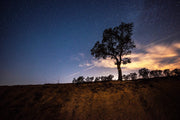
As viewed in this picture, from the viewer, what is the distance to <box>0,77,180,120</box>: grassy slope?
7781mm

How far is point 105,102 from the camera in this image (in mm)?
9164

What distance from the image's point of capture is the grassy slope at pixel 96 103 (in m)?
7.78

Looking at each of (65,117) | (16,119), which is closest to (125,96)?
(65,117)

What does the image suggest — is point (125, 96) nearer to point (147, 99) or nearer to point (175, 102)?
point (147, 99)

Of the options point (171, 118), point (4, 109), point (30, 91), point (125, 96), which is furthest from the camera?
point (30, 91)

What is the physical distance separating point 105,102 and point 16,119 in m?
8.50

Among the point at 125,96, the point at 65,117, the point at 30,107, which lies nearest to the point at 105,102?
the point at 125,96

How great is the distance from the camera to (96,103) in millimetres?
9180

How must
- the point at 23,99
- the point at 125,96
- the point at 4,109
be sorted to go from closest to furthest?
the point at 4,109
the point at 125,96
the point at 23,99

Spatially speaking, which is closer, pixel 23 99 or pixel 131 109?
pixel 131 109

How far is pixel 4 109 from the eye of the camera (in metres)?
9.08

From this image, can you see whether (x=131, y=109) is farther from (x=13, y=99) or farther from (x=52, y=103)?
(x=13, y=99)

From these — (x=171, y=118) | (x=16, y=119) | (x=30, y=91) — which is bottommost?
(x=16, y=119)

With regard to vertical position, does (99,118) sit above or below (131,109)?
below
